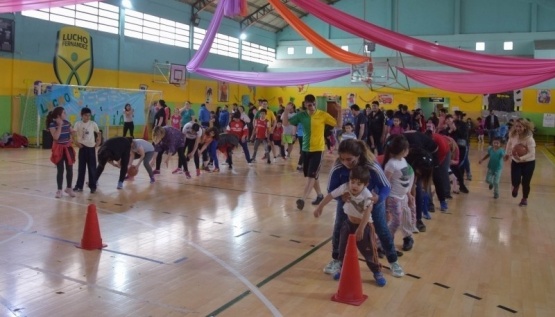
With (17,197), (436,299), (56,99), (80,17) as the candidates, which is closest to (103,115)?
(56,99)

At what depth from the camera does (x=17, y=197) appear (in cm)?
762

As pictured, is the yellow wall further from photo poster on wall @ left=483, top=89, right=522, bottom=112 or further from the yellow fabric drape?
the yellow fabric drape

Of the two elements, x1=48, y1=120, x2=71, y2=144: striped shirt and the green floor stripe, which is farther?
x1=48, y1=120, x2=71, y2=144: striped shirt

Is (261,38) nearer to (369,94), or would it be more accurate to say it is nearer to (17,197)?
(369,94)

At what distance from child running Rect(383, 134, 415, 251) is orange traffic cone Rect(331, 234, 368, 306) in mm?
1235

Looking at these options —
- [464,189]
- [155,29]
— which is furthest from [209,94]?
[464,189]

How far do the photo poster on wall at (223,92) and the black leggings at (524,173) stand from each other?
18864mm

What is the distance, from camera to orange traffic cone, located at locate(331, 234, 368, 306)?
3.82 m

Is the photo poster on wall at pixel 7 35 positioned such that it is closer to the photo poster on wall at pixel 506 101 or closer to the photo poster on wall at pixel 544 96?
the photo poster on wall at pixel 506 101

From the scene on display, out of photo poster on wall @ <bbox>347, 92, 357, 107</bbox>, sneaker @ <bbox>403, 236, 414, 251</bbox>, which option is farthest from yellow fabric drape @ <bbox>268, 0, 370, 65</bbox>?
photo poster on wall @ <bbox>347, 92, 357, 107</bbox>

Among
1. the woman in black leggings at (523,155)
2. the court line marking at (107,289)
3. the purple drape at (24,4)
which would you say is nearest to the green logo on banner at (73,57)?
the purple drape at (24,4)

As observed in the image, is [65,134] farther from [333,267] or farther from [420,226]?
[420,226]

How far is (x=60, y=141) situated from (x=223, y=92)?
731 inches

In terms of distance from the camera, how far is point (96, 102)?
17.3m
